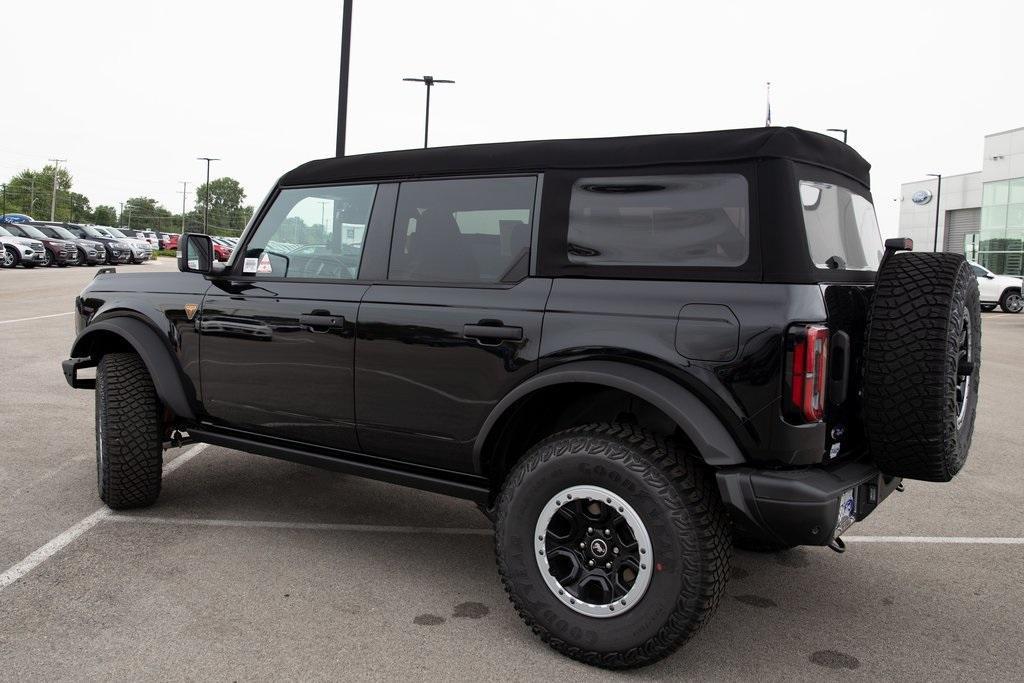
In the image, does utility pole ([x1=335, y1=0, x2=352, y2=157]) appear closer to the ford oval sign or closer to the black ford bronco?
the black ford bronco

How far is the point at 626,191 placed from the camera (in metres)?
3.23

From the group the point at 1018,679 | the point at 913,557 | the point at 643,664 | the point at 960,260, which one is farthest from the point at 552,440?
the point at 913,557

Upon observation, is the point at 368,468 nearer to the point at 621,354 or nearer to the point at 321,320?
the point at 321,320

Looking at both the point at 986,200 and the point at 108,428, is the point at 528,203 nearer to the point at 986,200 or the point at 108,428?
the point at 108,428

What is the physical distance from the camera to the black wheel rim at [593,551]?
2.96m

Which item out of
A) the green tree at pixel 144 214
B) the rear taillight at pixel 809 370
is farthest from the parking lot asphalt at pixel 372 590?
the green tree at pixel 144 214

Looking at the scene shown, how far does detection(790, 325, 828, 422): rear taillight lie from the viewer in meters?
2.73

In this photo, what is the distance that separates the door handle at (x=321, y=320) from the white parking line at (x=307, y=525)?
120 centimetres

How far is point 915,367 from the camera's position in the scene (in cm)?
284

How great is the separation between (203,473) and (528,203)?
10.4 ft

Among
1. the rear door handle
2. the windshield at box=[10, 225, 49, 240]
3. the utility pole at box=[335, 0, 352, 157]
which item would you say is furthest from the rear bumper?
the windshield at box=[10, 225, 49, 240]

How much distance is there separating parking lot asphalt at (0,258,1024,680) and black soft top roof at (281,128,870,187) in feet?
5.82

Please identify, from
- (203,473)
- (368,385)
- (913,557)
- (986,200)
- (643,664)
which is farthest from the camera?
(986,200)

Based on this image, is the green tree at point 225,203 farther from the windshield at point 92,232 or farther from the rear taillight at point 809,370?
the rear taillight at point 809,370
